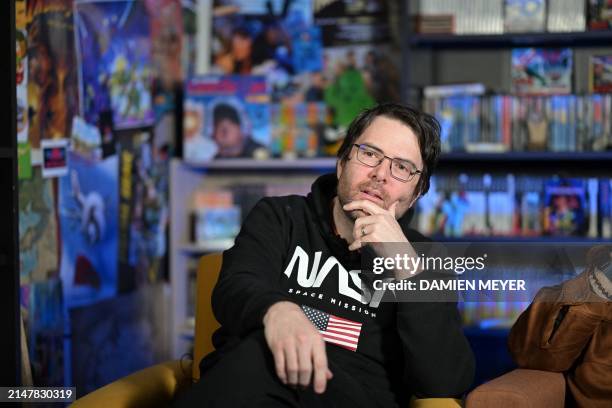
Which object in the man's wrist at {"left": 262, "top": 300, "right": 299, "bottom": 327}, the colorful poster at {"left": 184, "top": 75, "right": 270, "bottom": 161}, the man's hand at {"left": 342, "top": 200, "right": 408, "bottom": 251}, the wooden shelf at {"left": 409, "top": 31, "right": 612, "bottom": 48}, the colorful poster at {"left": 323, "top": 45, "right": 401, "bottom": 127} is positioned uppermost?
the wooden shelf at {"left": 409, "top": 31, "right": 612, "bottom": 48}

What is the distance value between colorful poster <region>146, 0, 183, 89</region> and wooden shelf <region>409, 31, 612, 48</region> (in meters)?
1.10

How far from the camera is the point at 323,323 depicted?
5.71 ft

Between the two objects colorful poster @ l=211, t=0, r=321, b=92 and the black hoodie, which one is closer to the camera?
the black hoodie

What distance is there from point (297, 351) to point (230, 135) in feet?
8.43

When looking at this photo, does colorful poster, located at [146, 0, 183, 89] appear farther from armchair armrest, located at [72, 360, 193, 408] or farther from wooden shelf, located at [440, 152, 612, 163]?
armchair armrest, located at [72, 360, 193, 408]

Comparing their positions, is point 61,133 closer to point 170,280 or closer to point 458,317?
point 170,280

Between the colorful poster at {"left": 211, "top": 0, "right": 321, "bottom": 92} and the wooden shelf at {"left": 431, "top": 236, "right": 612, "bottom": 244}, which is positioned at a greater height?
the colorful poster at {"left": 211, "top": 0, "right": 321, "bottom": 92}

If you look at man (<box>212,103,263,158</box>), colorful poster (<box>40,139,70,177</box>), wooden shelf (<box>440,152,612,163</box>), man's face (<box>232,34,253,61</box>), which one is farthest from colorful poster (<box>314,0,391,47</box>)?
colorful poster (<box>40,139,70,177</box>)

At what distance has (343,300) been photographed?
1.78 meters

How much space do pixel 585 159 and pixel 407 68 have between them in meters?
0.90

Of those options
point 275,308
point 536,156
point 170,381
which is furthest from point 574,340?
point 536,156

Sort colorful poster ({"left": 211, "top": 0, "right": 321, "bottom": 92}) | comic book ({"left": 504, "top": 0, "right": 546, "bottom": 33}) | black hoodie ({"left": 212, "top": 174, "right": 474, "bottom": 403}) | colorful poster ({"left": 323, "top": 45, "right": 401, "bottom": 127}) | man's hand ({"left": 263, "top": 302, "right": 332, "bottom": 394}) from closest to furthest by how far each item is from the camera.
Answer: man's hand ({"left": 263, "top": 302, "right": 332, "bottom": 394})
black hoodie ({"left": 212, "top": 174, "right": 474, "bottom": 403})
comic book ({"left": 504, "top": 0, "right": 546, "bottom": 33})
colorful poster ({"left": 323, "top": 45, "right": 401, "bottom": 127})
colorful poster ({"left": 211, "top": 0, "right": 321, "bottom": 92})

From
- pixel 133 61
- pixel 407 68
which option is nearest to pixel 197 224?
pixel 133 61

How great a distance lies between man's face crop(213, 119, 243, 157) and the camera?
388 centimetres
